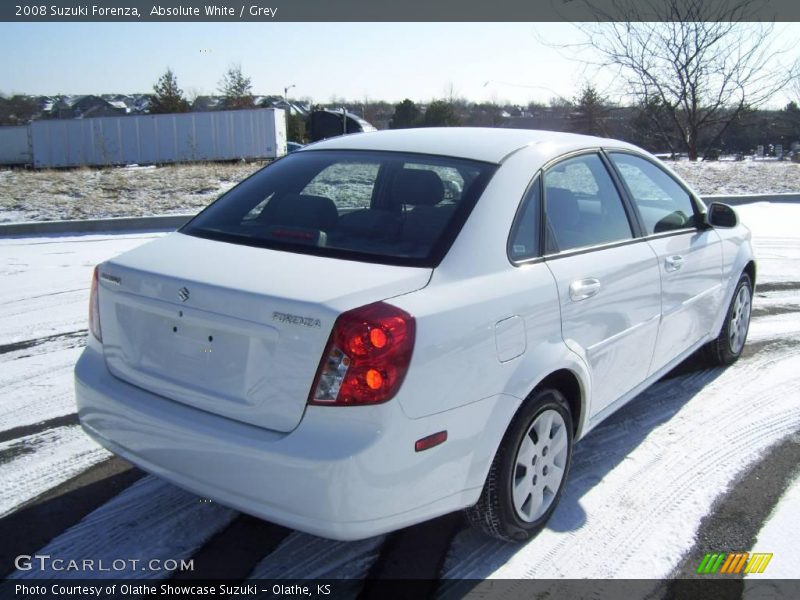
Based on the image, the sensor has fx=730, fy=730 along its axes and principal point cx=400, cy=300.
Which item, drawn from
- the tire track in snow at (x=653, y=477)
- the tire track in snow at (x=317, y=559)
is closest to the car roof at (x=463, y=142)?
the tire track in snow at (x=653, y=477)

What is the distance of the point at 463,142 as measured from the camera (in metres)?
3.52

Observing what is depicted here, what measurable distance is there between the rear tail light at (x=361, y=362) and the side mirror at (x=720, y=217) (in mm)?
2953

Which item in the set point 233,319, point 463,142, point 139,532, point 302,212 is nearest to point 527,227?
point 463,142

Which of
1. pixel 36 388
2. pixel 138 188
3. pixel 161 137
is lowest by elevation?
pixel 36 388

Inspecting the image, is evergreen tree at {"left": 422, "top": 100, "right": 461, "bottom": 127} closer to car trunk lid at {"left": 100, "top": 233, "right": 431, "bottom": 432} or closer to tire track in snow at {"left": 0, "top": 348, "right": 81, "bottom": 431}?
tire track in snow at {"left": 0, "top": 348, "right": 81, "bottom": 431}

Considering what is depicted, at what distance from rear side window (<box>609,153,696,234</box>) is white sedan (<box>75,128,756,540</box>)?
11 centimetres

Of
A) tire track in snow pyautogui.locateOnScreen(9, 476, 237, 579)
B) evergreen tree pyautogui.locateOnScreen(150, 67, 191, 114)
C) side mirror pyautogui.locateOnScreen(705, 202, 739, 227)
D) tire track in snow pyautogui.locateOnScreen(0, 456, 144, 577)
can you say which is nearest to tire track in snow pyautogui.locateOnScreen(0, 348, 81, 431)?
tire track in snow pyautogui.locateOnScreen(0, 456, 144, 577)

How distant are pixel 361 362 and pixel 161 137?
117 ft

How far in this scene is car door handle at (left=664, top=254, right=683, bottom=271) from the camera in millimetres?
3943

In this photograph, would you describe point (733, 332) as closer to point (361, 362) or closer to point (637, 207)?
point (637, 207)

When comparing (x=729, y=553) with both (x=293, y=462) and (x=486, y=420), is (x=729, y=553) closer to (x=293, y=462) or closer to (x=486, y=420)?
(x=486, y=420)

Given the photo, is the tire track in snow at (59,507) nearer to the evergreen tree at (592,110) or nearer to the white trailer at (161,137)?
the evergreen tree at (592,110)

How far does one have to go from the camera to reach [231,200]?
3.54m

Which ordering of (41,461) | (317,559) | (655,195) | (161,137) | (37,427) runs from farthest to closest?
1. (161,137)
2. (655,195)
3. (37,427)
4. (41,461)
5. (317,559)
